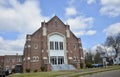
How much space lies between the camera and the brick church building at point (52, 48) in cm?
5350

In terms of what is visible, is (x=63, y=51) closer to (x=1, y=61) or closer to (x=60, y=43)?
(x=60, y=43)

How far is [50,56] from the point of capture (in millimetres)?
55062

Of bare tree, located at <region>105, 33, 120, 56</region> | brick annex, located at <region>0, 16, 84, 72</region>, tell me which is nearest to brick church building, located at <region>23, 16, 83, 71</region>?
brick annex, located at <region>0, 16, 84, 72</region>

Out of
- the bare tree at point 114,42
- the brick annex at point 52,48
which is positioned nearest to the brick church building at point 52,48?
the brick annex at point 52,48

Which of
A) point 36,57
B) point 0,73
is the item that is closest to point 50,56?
point 36,57

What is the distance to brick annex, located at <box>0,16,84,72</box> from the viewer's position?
53500mm

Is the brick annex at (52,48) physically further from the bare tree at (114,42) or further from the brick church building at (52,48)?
the bare tree at (114,42)

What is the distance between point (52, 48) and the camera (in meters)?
55.8

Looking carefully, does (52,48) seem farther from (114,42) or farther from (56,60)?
(114,42)

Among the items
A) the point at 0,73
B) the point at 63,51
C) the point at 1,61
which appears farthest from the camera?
the point at 1,61

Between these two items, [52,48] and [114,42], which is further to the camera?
[114,42]

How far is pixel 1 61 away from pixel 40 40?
Answer: 3680cm

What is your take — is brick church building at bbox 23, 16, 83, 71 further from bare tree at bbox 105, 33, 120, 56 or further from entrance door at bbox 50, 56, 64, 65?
bare tree at bbox 105, 33, 120, 56

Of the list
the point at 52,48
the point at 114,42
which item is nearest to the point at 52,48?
the point at 52,48
